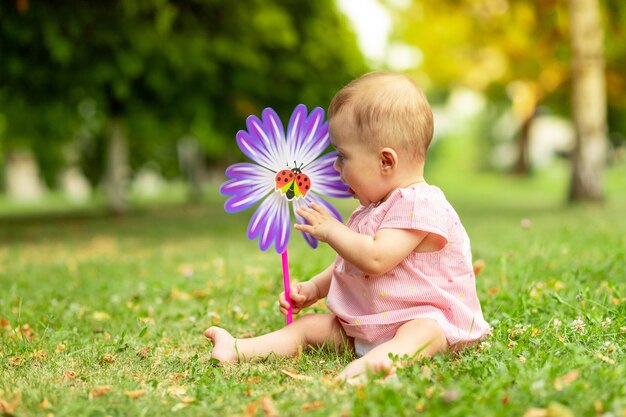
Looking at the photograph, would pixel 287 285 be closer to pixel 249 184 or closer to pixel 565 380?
pixel 249 184

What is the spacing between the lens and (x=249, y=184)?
3.04 m

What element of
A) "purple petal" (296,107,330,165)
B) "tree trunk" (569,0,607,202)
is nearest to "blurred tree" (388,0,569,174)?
"tree trunk" (569,0,607,202)

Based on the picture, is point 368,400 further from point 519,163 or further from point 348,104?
point 519,163

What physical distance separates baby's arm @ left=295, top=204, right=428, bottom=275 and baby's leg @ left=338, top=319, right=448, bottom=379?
26cm

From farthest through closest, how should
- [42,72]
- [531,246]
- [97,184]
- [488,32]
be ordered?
[97,184]
[488,32]
[42,72]
[531,246]

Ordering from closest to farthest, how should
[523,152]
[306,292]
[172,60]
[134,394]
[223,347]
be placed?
[134,394] → [223,347] → [306,292] → [172,60] → [523,152]

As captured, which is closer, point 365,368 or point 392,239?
point 365,368

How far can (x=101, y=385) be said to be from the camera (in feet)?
8.62

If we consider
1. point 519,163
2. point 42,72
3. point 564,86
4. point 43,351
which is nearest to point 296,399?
point 43,351

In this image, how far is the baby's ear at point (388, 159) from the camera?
2.78 m

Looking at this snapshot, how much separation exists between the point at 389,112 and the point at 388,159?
0.19 m

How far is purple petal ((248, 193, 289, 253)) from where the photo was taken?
3.02m

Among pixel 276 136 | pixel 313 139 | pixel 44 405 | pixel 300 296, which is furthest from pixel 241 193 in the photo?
pixel 44 405

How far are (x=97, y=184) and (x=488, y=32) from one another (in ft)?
52.3
